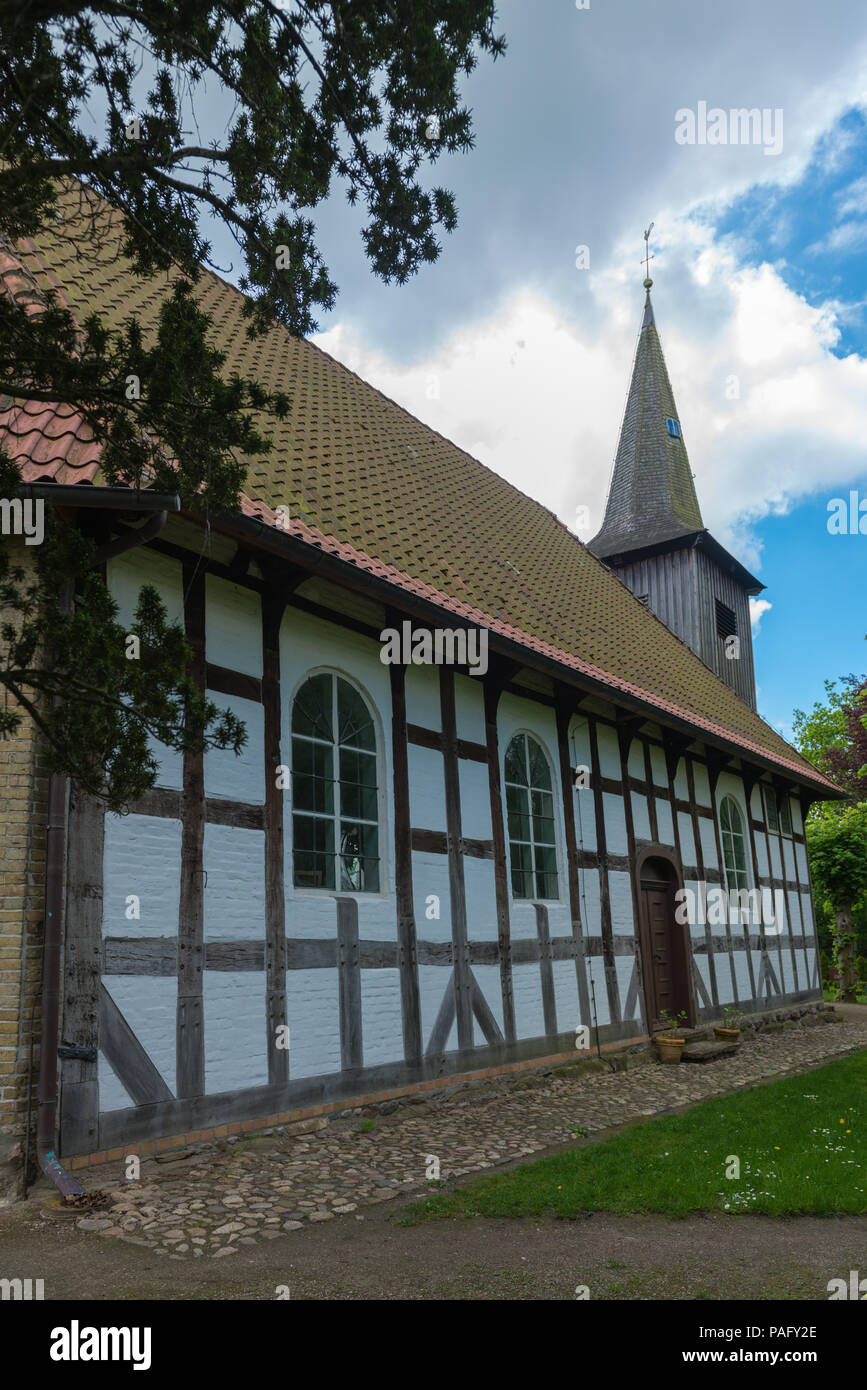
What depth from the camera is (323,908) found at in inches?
284

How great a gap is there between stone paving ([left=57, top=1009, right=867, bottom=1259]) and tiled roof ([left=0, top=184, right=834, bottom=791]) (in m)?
3.82

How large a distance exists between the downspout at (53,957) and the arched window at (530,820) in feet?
16.3

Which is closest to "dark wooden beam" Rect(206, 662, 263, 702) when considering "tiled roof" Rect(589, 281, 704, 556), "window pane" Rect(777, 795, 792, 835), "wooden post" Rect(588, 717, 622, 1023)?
"wooden post" Rect(588, 717, 622, 1023)

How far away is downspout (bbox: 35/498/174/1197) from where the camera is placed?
5090mm

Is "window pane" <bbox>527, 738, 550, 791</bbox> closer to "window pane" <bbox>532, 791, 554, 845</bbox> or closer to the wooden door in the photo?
"window pane" <bbox>532, 791, 554, 845</bbox>

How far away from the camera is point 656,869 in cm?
1252

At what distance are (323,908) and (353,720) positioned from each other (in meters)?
1.55

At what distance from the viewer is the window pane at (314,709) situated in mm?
7438

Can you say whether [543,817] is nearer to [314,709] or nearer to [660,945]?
[660,945]

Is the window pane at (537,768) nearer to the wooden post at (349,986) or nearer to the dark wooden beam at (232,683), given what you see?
the wooden post at (349,986)

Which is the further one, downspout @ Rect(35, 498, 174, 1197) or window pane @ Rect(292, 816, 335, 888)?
window pane @ Rect(292, 816, 335, 888)

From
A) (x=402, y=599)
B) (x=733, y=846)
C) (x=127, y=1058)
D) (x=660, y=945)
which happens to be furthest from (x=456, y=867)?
(x=733, y=846)

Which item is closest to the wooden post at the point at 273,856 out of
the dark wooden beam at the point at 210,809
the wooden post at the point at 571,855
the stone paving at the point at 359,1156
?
the dark wooden beam at the point at 210,809
